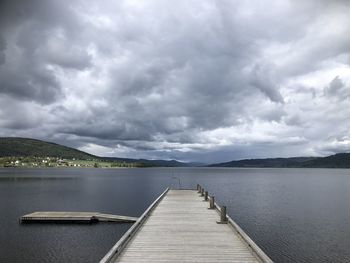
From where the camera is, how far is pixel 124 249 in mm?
15758

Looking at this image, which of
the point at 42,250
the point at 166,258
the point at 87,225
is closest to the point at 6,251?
the point at 42,250

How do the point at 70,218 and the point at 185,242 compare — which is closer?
the point at 185,242

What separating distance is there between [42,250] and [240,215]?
2635cm

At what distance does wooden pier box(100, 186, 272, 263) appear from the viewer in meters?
14.5

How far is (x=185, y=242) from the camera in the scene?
17375 mm

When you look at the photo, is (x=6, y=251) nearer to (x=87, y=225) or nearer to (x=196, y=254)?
(x=87, y=225)

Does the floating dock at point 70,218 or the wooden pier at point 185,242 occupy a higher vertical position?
the wooden pier at point 185,242

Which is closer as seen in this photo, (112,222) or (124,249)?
(124,249)

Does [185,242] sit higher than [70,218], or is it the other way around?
[185,242]

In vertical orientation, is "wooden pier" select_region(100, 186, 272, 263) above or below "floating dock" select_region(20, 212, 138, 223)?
above

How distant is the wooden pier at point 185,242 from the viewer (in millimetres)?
14516

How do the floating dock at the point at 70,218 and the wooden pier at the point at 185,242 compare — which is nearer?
the wooden pier at the point at 185,242

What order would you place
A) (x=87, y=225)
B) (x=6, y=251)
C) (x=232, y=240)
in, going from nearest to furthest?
(x=232, y=240) → (x=6, y=251) → (x=87, y=225)

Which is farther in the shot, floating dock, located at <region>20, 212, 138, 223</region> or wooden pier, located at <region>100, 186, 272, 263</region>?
floating dock, located at <region>20, 212, 138, 223</region>
